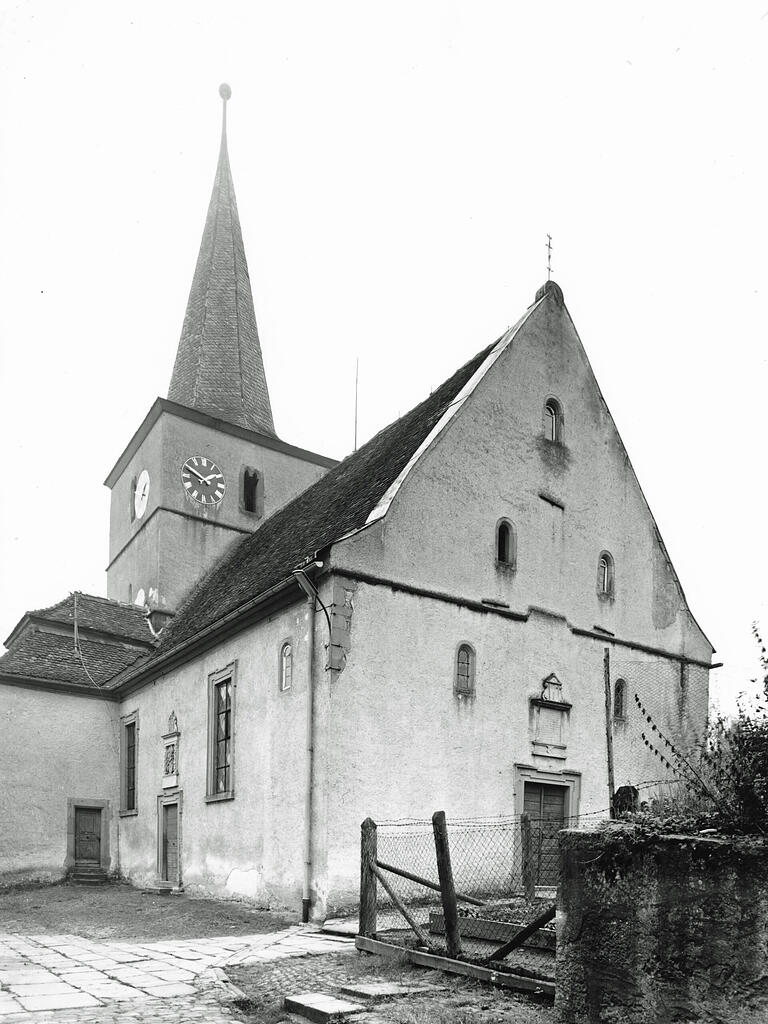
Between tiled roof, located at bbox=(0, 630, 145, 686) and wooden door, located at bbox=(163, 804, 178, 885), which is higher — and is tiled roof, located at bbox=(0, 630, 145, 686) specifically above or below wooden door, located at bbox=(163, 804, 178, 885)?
above

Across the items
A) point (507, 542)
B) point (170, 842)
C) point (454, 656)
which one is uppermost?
point (507, 542)

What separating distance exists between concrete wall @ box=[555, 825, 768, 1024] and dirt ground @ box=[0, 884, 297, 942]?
734cm

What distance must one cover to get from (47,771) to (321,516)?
9.00m

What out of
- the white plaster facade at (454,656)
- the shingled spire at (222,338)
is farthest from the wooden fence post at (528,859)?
the shingled spire at (222,338)

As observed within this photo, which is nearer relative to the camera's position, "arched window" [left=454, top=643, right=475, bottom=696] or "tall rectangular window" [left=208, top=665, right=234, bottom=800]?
"arched window" [left=454, top=643, right=475, bottom=696]

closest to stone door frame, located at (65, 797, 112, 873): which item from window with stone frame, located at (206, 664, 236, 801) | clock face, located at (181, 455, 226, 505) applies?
window with stone frame, located at (206, 664, 236, 801)

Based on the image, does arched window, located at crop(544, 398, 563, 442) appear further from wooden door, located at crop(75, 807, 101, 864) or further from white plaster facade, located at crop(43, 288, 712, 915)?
wooden door, located at crop(75, 807, 101, 864)

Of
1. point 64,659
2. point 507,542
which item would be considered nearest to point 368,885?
point 507,542

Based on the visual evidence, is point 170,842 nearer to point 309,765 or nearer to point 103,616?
point 309,765

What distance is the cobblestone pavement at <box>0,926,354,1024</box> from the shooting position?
23.7ft

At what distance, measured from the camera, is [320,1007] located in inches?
274

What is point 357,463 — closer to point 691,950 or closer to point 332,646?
point 332,646

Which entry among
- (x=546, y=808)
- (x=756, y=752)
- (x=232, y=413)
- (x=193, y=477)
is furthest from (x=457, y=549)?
(x=232, y=413)

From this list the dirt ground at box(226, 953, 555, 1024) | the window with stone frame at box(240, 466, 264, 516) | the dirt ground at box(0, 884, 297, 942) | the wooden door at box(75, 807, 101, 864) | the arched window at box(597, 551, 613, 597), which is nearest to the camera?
the dirt ground at box(226, 953, 555, 1024)
